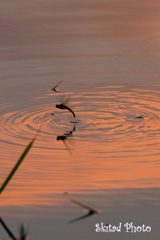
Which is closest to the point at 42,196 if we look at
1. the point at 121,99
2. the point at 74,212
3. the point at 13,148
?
the point at 74,212

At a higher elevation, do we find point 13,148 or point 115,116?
point 115,116

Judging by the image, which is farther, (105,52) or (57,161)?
(105,52)

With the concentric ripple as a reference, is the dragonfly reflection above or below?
below

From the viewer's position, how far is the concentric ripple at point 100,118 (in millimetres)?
2277

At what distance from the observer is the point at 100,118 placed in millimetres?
2582

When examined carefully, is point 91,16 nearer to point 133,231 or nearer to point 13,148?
point 13,148

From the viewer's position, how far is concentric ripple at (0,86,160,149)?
2277mm

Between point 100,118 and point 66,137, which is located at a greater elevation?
point 100,118

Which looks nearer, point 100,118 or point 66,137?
point 66,137

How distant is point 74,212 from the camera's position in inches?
57.8

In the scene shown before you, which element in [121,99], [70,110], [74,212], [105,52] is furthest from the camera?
[105,52]

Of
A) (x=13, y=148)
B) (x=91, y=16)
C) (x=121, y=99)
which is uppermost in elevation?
(x=91, y=16)

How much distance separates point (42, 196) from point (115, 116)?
1.13 metres

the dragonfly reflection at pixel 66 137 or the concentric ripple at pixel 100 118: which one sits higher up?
the concentric ripple at pixel 100 118
